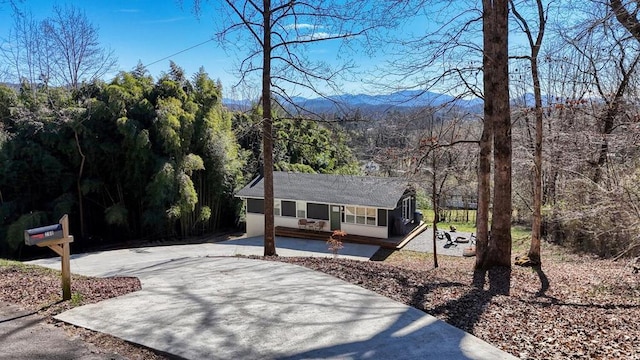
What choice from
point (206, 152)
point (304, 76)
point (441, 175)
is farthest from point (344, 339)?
point (206, 152)

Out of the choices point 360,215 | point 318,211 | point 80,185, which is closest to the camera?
point 80,185

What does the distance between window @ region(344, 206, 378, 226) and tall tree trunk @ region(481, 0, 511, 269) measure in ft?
31.2

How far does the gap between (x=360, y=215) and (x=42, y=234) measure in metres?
13.6

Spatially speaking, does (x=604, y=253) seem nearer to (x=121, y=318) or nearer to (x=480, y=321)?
(x=480, y=321)

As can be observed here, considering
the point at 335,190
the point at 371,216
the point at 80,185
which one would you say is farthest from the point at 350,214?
the point at 80,185

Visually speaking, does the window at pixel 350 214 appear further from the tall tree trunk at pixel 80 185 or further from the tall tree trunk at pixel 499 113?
the tall tree trunk at pixel 80 185

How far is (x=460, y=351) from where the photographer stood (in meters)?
3.54

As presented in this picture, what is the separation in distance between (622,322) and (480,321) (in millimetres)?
1389

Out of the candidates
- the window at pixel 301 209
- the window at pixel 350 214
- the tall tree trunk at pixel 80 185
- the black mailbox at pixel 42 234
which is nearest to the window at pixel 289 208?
the window at pixel 301 209

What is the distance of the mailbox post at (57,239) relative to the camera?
4336mm

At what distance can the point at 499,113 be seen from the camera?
6859mm

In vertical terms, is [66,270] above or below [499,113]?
below

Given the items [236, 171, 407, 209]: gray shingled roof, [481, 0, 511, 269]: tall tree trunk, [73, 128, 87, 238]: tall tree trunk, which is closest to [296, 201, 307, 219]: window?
[236, 171, 407, 209]: gray shingled roof

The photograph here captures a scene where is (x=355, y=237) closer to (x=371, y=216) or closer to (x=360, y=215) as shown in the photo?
(x=360, y=215)
